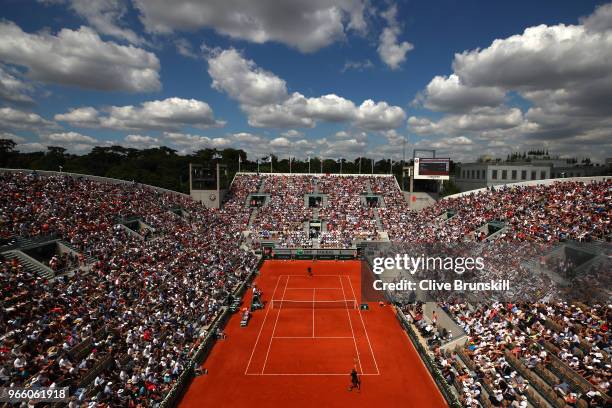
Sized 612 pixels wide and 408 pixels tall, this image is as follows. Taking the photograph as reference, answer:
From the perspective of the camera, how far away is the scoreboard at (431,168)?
170 ft

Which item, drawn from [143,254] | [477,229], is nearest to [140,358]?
[143,254]

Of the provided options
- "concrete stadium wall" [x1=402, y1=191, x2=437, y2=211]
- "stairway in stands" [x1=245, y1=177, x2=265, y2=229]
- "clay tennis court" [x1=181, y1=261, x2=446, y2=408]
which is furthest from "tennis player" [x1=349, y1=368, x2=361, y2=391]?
Answer: "concrete stadium wall" [x1=402, y1=191, x2=437, y2=211]

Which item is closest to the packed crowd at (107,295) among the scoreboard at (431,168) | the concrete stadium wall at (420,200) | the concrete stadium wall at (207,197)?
the concrete stadium wall at (207,197)

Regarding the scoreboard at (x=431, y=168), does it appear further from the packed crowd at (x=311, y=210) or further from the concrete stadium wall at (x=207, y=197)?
the concrete stadium wall at (x=207, y=197)

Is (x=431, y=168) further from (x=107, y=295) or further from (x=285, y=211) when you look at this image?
(x=107, y=295)

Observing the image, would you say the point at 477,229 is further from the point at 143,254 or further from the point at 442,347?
the point at 143,254

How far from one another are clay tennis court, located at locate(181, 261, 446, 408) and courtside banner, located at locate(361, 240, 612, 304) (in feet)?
12.9

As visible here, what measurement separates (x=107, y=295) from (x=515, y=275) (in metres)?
24.7

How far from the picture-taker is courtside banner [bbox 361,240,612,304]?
19234 mm

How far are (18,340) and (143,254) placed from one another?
13791 millimetres

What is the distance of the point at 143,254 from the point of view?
28.8 metres

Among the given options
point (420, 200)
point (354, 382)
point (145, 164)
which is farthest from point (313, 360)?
point (145, 164)

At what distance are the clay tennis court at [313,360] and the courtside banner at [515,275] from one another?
3.92 metres

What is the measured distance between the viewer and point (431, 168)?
172 feet
